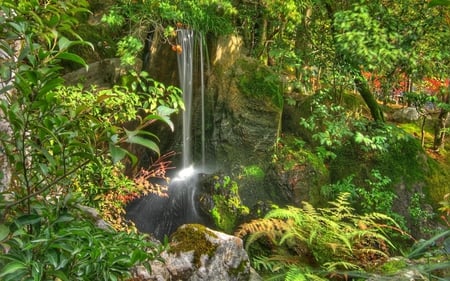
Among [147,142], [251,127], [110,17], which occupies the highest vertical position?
[110,17]

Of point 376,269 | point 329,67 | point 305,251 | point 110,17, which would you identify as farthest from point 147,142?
point 329,67

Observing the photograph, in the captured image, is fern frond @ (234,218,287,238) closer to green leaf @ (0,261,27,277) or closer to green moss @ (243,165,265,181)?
green moss @ (243,165,265,181)

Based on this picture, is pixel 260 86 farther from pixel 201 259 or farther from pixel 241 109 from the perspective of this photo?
pixel 201 259

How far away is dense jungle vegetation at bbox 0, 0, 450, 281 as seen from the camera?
3.98 feet

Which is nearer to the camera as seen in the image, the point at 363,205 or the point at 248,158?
the point at 363,205

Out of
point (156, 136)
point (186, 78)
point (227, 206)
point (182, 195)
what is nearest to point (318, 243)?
point (227, 206)

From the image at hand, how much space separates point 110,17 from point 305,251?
381cm

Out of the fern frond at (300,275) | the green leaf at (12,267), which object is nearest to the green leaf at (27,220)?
the green leaf at (12,267)

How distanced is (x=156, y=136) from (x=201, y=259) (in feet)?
5.70

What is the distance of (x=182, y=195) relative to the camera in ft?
22.0

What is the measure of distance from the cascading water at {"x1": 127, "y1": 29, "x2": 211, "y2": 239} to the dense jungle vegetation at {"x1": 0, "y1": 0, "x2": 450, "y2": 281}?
0.64m

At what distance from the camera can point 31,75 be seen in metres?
1.11

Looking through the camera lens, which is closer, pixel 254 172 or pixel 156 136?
pixel 156 136

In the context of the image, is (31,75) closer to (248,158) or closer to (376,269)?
(376,269)
